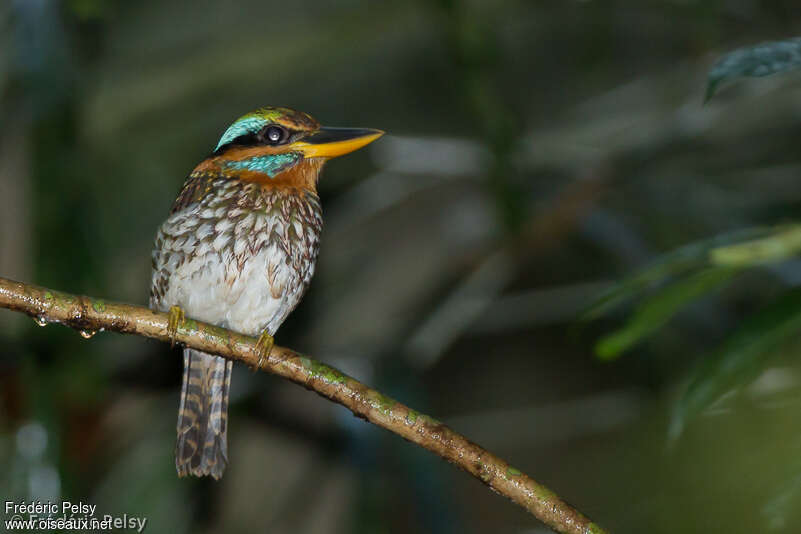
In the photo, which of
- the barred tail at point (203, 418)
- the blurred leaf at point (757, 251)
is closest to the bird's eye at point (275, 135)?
the barred tail at point (203, 418)

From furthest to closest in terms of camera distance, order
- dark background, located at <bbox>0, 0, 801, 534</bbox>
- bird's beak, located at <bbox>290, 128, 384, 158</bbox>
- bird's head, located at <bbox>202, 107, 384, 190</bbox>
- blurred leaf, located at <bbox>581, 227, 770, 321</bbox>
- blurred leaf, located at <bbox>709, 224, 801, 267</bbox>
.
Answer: dark background, located at <bbox>0, 0, 801, 534</bbox>, bird's head, located at <bbox>202, 107, 384, 190</bbox>, bird's beak, located at <bbox>290, 128, 384, 158</bbox>, blurred leaf, located at <bbox>581, 227, 770, 321</bbox>, blurred leaf, located at <bbox>709, 224, 801, 267</bbox>

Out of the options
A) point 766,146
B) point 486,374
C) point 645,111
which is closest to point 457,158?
point 645,111

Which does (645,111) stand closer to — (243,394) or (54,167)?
(243,394)

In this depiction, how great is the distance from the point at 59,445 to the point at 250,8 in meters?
2.85

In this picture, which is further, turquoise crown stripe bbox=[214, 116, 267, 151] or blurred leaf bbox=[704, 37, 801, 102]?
turquoise crown stripe bbox=[214, 116, 267, 151]

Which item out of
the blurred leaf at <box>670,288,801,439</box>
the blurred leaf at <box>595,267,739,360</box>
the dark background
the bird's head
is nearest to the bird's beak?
the bird's head

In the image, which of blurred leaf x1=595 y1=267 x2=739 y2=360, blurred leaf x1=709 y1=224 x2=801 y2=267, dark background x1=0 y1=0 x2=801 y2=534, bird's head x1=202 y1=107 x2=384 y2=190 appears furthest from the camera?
dark background x1=0 y1=0 x2=801 y2=534

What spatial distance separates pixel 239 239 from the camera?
221 centimetres

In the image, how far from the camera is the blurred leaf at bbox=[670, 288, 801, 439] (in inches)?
41.6

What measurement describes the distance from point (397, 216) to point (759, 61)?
9.43 ft

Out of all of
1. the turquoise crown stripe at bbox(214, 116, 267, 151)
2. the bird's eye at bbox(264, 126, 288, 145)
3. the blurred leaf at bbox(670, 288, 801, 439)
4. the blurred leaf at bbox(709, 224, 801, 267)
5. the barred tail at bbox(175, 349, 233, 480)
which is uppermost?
the turquoise crown stripe at bbox(214, 116, 267, 151)

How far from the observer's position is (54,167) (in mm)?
2398

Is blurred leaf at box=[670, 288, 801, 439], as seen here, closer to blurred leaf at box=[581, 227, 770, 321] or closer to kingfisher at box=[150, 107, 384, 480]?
blurred leaf at box=[581, 227, 770, 321]

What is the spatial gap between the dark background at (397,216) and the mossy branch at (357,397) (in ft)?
0.54
